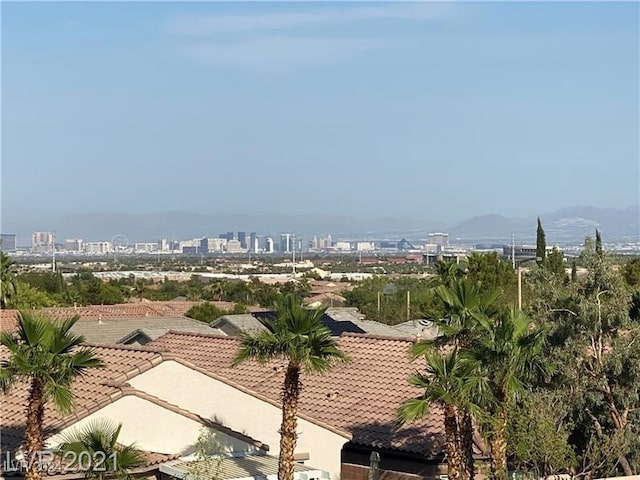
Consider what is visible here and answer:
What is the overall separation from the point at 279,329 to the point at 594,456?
5988mm

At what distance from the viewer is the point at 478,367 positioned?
17.6m

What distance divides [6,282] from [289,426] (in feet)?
97.6

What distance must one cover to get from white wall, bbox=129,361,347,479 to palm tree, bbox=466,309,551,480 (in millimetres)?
2997

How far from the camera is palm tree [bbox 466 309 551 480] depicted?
57.1ft

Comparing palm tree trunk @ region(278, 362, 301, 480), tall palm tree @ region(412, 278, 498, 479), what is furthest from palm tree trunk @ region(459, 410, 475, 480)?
palm tree trunk @ region(278, 362, 301, 480)

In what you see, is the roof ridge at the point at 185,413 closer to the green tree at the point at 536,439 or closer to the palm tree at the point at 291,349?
the palm tree at the point at 291,349

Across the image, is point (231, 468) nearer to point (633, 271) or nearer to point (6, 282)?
point (6, 282)

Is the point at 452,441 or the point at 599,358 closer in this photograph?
the point at 452,441

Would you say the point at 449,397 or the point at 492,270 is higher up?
the point at 492,270

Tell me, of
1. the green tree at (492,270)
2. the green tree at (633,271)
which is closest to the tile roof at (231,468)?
the green tree at (633,271)

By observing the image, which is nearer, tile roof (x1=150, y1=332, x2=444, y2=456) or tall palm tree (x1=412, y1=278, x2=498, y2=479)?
tall palm tree (x1=412, y1=278, x2=498, y2=479)

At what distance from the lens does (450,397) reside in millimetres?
16906

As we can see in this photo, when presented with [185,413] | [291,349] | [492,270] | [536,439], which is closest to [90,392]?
[185,413]

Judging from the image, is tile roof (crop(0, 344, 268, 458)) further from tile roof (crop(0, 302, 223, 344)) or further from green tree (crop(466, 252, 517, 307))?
green tree (crop(466, 252, 517, 307))
